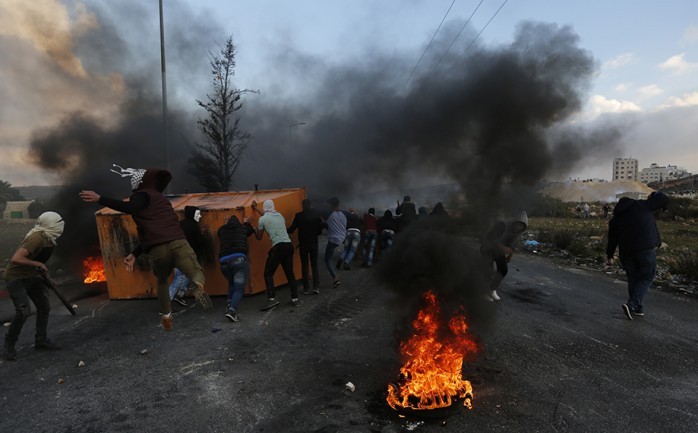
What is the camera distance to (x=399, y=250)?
3.53 meters

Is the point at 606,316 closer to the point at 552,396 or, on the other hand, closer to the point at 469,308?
the point at 552,396

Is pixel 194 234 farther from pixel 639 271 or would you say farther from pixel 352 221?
pixel 639 271

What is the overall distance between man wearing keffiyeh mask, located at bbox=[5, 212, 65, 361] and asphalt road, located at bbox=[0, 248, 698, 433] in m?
0.21

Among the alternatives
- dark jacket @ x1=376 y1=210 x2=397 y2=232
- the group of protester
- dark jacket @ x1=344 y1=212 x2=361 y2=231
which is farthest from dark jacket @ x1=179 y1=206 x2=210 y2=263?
dark jacket @ x1=376 y1=210 x2=397 y2=232

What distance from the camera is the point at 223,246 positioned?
18.3ft

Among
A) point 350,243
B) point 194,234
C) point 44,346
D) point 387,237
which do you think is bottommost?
point 44,346

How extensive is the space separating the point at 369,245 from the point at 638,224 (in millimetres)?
5269

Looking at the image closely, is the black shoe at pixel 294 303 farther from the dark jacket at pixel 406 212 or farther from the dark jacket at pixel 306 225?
the dark jacket at pixel 406 212

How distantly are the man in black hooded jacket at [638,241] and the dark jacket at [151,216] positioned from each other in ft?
17.8

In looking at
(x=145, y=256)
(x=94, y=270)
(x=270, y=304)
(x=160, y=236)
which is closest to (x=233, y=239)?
(x=270, y=304)

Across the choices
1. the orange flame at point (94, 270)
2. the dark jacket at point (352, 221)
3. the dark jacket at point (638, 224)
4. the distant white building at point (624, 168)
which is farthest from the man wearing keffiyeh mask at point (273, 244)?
the distant white building at point (624, 168)

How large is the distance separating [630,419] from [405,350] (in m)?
1.64

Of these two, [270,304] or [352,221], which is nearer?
[270,304]

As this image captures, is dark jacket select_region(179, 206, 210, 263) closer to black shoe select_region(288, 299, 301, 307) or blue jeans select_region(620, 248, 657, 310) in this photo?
black shoe select_region(288, 299, 301, 307)
